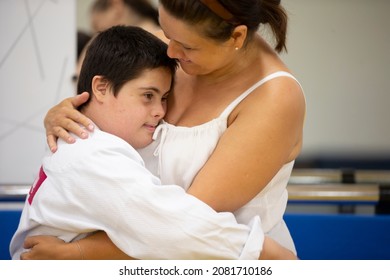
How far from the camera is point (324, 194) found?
6.42ft

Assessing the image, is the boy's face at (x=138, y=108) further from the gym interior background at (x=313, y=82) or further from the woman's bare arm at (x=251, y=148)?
the gym interior background at (x=313, y=82)

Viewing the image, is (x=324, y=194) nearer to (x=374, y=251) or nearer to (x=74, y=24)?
(x=374, y=251)

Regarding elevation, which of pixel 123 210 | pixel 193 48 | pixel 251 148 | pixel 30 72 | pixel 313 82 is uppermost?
pixel 193 48

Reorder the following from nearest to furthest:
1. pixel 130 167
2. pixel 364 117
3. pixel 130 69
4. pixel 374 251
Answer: pixel 130 167 < pixel 130 69 < pixel 374 251 < pixel 364 117

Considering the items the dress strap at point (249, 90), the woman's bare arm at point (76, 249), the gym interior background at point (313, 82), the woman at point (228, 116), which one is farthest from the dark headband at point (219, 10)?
the gym interior background at point (313, 82)

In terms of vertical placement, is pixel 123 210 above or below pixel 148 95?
below

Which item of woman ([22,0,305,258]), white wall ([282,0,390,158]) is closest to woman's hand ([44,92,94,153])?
woman ([22,0,305,258])

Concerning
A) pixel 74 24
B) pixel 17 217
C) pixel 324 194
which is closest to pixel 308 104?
pixel 324 194

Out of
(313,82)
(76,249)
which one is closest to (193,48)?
(76,249)

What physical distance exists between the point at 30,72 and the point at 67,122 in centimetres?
108

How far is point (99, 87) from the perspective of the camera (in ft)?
4.37

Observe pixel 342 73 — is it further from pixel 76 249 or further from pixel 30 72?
pixel 76 249

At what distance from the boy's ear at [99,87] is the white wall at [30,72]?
98cm

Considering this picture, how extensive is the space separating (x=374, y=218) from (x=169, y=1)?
1029 mm
